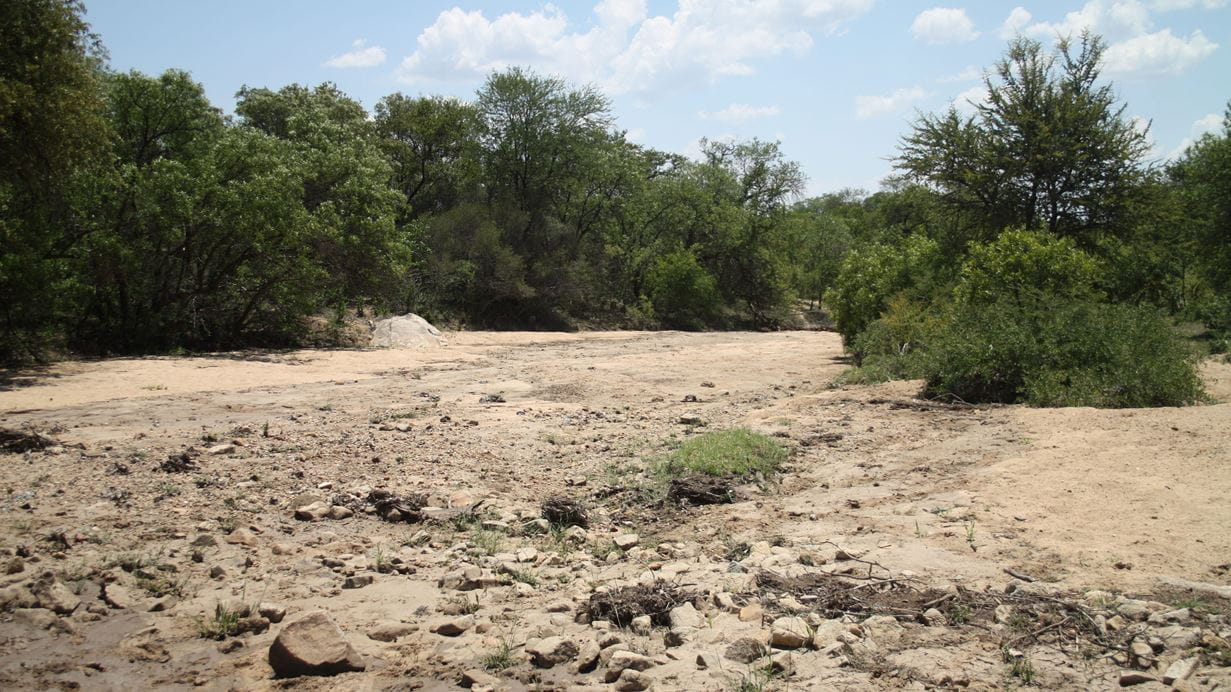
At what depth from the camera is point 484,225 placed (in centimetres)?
3297

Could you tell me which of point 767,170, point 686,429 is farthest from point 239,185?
point 767,170

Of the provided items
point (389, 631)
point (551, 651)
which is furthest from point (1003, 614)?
point (389, 631)

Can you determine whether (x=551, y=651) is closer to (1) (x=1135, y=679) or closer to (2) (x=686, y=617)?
(2) (x=686, y=617)

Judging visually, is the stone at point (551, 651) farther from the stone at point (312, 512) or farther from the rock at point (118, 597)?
the stone at point (312, 512)

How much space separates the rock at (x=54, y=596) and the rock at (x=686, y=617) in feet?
12.1

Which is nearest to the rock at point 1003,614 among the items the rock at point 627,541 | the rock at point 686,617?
the rock at point 686,617

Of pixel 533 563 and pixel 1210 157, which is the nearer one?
pixel 533 563

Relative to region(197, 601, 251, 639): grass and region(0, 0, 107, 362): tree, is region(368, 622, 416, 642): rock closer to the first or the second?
region(197, 601, 251, 639): grass

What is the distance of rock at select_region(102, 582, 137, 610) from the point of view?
5.18 metres

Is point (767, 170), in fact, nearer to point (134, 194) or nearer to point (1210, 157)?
point (1210, 157)

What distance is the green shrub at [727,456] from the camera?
316 inches

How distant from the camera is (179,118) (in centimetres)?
2092

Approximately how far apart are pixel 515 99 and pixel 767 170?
631 inches

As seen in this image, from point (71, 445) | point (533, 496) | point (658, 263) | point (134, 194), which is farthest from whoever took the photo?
point (658, 263)
